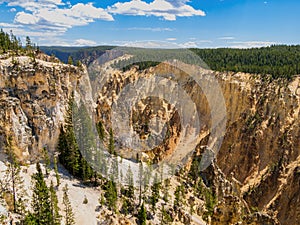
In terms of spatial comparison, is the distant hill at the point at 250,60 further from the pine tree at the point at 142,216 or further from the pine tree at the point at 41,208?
the pine tree at the point at 41,208

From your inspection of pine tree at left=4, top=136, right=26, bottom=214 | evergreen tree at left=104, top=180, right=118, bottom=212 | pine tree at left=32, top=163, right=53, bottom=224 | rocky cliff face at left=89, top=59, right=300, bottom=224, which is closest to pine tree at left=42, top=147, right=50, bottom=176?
pine tree at left=4, top=136, right=26, bottom=214

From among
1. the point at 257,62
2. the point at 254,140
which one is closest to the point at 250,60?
the point at 257,62

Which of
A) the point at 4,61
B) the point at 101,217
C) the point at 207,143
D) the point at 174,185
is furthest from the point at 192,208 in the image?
the point at 4,61

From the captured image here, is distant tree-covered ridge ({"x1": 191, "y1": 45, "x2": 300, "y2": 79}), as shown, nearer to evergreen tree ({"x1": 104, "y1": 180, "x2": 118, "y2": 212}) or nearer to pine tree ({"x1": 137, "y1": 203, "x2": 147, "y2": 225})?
pine tree ({"x1": 137, "y1": 203, "x2": 147, "y2": 225})

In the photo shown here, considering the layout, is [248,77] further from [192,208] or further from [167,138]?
[192,208]

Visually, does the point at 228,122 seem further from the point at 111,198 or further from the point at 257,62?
the point at 111,198

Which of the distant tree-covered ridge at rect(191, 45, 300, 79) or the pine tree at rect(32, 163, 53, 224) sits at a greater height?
the distant tree-covered ridge at rect(191, 45, 300, 79)

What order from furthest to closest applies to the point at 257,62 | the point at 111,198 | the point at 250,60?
the point at 250,60, the point at 257,62, the point at 111,198

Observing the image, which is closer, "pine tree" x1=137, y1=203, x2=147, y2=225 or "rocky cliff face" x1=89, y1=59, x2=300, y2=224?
"pine tree" x1=137, y1=203, x2=147, y2=225
